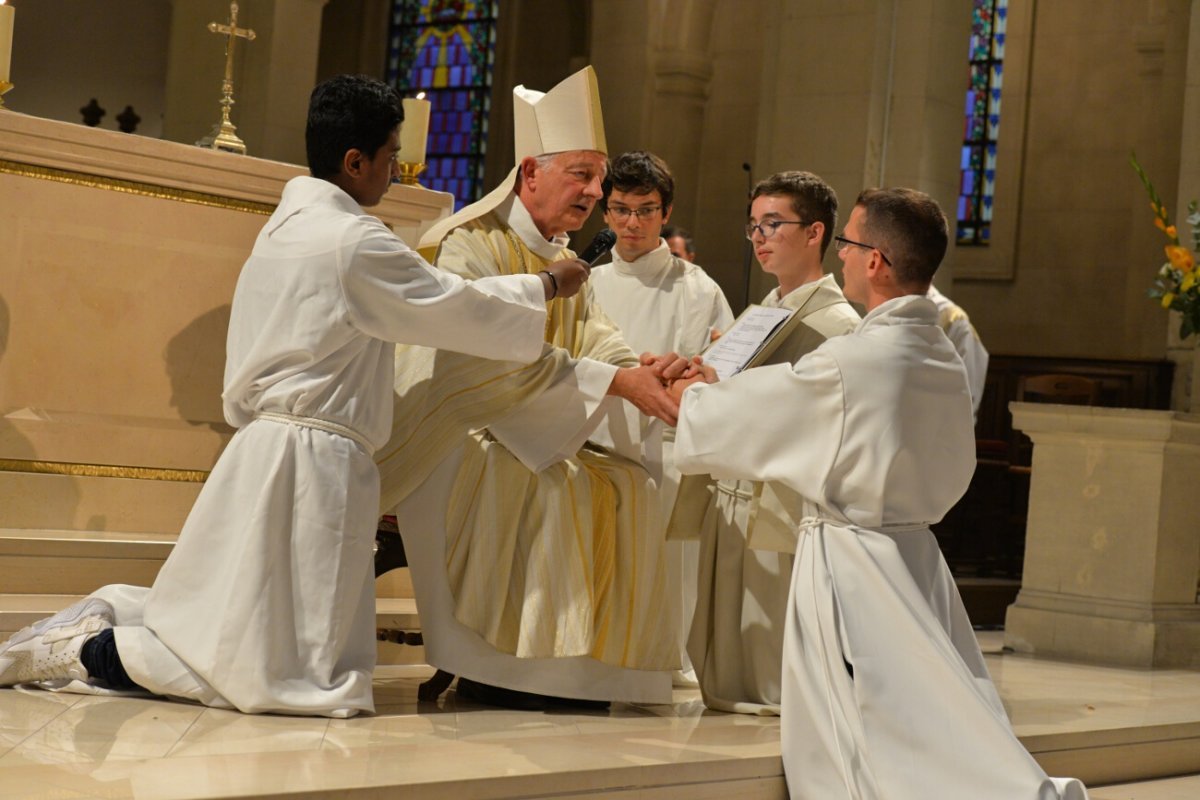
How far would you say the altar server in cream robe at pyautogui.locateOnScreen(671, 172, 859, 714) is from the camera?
15.5 feet

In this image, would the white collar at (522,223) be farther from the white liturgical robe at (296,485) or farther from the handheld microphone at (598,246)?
the white liturgical robe at (296,485)

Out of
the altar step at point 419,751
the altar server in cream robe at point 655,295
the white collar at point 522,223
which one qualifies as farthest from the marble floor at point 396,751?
the altar server in cream robe at point 655,295

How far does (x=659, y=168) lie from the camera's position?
5598mm

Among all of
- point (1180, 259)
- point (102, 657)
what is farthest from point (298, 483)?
point (1180, 259)

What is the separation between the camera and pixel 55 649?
400 cm

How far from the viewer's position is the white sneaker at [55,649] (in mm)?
4000

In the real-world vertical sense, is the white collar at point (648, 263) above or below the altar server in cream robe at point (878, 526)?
above

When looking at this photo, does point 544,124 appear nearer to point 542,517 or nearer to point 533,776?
point 542,517

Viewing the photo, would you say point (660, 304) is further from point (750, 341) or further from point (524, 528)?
point (524, 528)

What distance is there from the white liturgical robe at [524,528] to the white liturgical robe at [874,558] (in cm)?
41

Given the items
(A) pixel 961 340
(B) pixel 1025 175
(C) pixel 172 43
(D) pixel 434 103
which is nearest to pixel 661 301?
(A) pixel 961 340

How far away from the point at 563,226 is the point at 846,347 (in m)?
1.08

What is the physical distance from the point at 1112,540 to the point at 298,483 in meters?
4.86

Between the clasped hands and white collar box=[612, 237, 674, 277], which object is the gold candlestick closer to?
white collar box=[612, 237, 674, 277]
